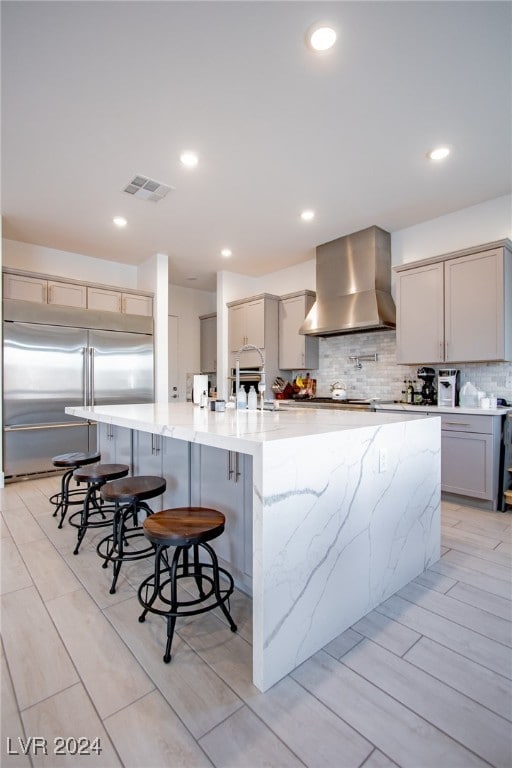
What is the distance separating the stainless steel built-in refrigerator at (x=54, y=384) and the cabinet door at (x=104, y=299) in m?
0.38

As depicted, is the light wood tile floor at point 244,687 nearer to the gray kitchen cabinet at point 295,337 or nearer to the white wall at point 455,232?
the white wall at point 455,232

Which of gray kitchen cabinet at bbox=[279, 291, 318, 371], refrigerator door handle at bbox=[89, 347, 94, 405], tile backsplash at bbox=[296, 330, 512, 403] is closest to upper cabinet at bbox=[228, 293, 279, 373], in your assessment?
gray kitchen cabinet at bbox=[279, 291, 318, 371]

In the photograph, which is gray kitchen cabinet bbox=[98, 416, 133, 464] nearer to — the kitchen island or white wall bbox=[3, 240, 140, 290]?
the kitchen island

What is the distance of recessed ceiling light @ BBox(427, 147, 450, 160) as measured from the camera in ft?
9.53

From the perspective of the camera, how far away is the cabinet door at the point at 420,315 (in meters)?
3.83

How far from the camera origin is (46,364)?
14.6ft

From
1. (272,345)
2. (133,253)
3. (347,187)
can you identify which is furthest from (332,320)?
(133,253)

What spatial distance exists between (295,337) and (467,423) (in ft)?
8.94

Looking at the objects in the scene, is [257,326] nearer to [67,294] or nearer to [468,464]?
[67,294]

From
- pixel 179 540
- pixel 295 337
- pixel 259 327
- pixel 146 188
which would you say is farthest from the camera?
pixel 259 327

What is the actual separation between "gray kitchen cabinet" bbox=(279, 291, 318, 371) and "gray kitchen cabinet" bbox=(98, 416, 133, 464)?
9.62ft

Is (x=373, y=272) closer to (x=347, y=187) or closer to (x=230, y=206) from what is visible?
(x=347, y=187)

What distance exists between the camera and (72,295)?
15.7ft

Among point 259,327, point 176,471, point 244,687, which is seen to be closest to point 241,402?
point 176,471
